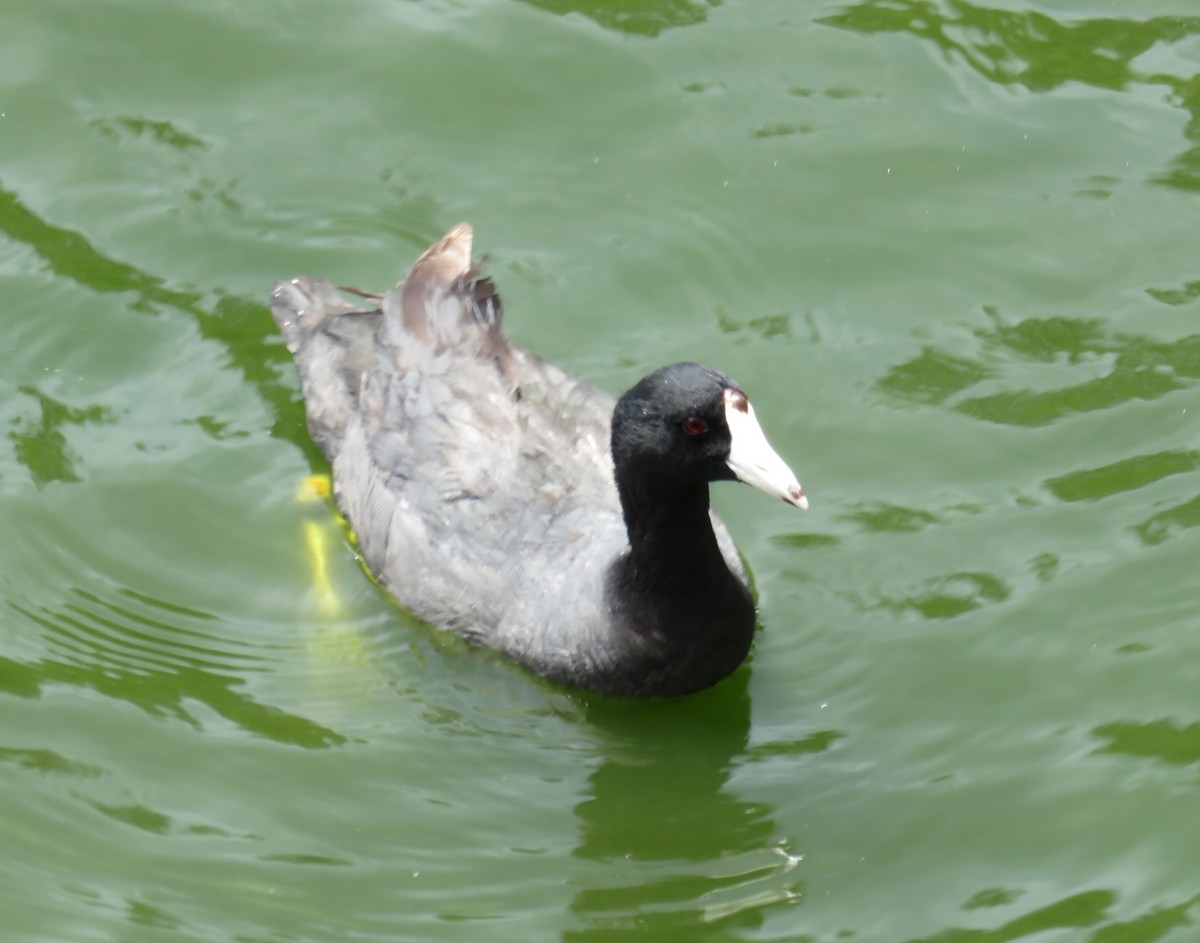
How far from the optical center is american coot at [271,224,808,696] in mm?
5496

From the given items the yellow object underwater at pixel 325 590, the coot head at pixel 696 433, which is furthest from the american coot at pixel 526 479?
the yellow object underwater at pixel 325 590

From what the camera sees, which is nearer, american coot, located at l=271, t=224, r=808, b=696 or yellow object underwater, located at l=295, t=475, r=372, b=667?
american coot, located at l=271, t=224, r=808, b=696

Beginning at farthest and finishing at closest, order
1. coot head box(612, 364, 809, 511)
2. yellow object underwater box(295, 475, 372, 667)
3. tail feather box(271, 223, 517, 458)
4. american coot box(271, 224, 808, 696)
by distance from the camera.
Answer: tail feather box(271, 223, 517, 458) → yellow object underwater box(295, 475, 372, 667) → american coot box(271, 224, 808, 696) → coot head box(612, 364, 809, 511)

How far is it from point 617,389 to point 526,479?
1.02 meters

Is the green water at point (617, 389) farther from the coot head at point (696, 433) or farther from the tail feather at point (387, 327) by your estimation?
the coot head at point (696, 433)

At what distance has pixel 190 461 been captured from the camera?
6.91 m

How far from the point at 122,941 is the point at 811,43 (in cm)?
512

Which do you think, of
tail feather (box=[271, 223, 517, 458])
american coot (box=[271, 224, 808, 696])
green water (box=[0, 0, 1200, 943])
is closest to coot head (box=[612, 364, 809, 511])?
american coot (box=[271, 224, 808, 696])

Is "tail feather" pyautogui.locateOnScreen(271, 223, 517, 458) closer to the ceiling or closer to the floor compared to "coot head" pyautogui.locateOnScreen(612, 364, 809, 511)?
closer to the ceiling

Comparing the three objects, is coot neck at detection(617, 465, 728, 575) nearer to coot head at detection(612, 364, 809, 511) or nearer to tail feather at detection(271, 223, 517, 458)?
coot head at detection(612, 364, 809, 511)

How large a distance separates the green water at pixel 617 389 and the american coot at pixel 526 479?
216mm

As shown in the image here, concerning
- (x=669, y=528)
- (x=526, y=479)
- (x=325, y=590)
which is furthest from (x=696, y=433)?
(x=325, y=590)

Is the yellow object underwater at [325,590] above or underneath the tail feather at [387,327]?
underneath

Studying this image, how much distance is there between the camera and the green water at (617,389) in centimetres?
531
